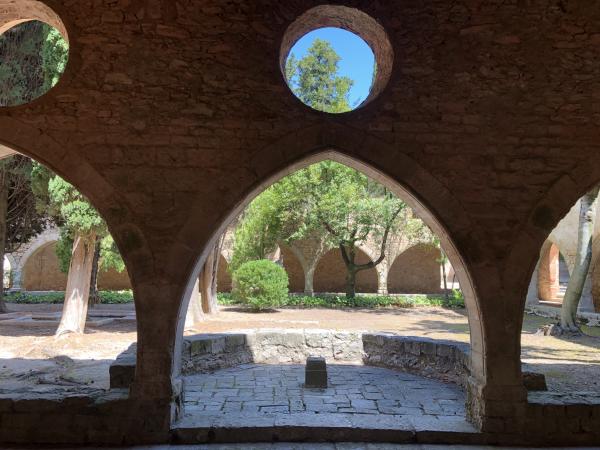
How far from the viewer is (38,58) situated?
1309 centimetres

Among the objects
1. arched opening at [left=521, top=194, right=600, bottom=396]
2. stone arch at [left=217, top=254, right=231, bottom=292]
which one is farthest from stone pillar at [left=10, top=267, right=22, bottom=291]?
arched opening at [left=521, top=194, right=600, bottom=396]

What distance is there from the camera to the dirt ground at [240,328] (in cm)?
695

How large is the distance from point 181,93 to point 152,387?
2736 millimetres

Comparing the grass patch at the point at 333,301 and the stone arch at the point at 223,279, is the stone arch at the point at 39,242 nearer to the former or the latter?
the grass patch at the point at 333,301

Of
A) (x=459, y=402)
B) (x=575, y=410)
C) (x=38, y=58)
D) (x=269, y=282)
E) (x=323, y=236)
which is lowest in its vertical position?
(x=459, y=402)

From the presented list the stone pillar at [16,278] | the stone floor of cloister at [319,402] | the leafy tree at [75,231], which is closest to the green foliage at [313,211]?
the leafy tree at [75,231]

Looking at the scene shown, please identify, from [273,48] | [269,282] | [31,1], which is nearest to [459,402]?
[273,48]

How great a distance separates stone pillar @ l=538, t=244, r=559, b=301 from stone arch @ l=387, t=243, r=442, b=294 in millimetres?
5410

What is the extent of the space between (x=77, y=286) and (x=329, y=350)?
567 centimetres

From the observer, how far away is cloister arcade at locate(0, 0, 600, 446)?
14.0ft

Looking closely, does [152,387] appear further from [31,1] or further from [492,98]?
[492,98]

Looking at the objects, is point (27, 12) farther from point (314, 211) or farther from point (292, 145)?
point (314, 211)

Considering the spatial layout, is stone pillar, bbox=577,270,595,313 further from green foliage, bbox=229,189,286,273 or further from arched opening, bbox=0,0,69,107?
arched opening, bbox=0,0,69,107

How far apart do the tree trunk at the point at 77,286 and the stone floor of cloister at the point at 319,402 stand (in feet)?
14.2
